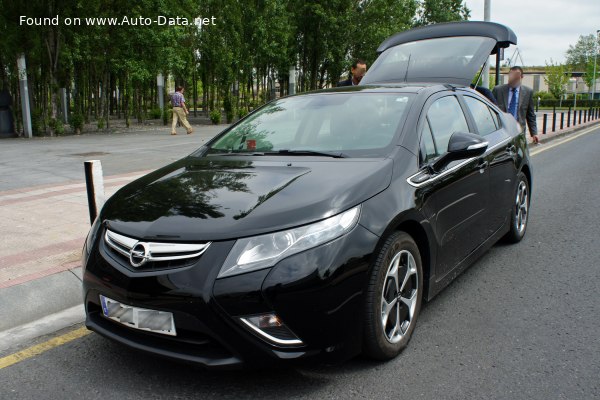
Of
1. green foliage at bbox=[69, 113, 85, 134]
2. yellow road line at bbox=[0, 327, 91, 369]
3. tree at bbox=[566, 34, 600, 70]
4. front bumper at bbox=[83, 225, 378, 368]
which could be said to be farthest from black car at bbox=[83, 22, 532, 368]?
tree at bbox=[566, 34, 600, 70]

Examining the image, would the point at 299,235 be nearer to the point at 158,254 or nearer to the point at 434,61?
the point at 158,254

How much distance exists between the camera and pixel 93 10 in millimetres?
19312

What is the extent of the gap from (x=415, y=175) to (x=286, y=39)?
24.7 metres

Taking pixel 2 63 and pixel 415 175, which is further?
pixel 2 63

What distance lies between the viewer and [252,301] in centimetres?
246

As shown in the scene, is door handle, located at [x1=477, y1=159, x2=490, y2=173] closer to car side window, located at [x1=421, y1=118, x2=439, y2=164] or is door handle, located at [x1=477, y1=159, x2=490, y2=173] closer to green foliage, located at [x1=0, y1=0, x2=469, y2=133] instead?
car side window, located at [x1=421, y1=118, x2=439, y2=164]

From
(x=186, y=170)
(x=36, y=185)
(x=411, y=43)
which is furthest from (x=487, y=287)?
(x=36, y=185)

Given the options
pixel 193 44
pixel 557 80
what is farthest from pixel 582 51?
pixel 193 44

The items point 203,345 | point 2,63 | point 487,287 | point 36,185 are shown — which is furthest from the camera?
point 2,63

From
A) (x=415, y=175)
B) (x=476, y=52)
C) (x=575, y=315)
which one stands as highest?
(x=476, y=52)

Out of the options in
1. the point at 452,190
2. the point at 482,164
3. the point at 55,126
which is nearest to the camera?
the point at 452,190

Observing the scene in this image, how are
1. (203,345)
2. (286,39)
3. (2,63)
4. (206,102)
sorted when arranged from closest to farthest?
(203,345)
(2,63)
(286,39)
(206,102)

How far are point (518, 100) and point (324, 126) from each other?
625cm

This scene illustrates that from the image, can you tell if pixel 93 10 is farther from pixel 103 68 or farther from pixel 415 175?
pixel 415 175
